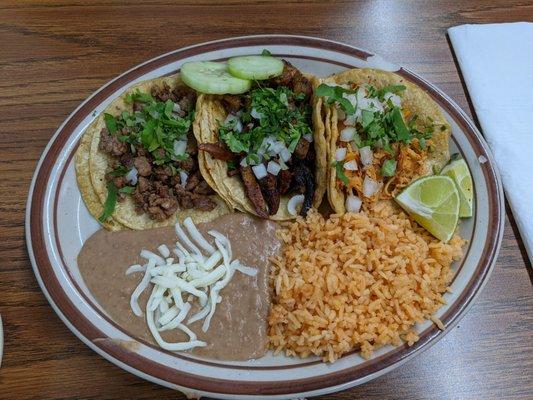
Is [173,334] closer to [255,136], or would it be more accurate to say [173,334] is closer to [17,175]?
[255,136]

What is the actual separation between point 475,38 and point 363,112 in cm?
119

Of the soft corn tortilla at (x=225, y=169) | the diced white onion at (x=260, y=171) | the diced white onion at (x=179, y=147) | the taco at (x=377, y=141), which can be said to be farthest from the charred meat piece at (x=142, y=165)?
the taco at (x=377, y=141)

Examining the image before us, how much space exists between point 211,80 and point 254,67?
0.22 metres

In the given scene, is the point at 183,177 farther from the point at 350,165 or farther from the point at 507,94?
the point at 507,94

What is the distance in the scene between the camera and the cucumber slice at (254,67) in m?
2.31

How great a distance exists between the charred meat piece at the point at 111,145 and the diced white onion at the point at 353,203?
1.09 metres

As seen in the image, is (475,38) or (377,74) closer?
(377,74)

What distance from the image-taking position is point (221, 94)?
2332mm

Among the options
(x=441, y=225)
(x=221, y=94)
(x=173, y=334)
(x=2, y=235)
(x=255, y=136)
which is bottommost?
(x=173, y=334)

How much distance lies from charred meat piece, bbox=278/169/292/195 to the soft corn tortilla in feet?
0.24

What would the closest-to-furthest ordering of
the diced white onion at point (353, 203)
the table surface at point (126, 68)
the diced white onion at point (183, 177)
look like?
the table surface at point (126, 68)
the diced white onion at point (353, 203)
the diced white onion at point (183, 177)

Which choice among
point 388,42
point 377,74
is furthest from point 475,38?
point 377,74

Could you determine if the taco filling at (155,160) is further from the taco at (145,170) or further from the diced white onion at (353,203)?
the diced white onion at (353,203)

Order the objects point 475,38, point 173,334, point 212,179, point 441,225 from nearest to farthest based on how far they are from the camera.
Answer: point 173,334 < point 441,225 < point 212,179 < point 475,38
